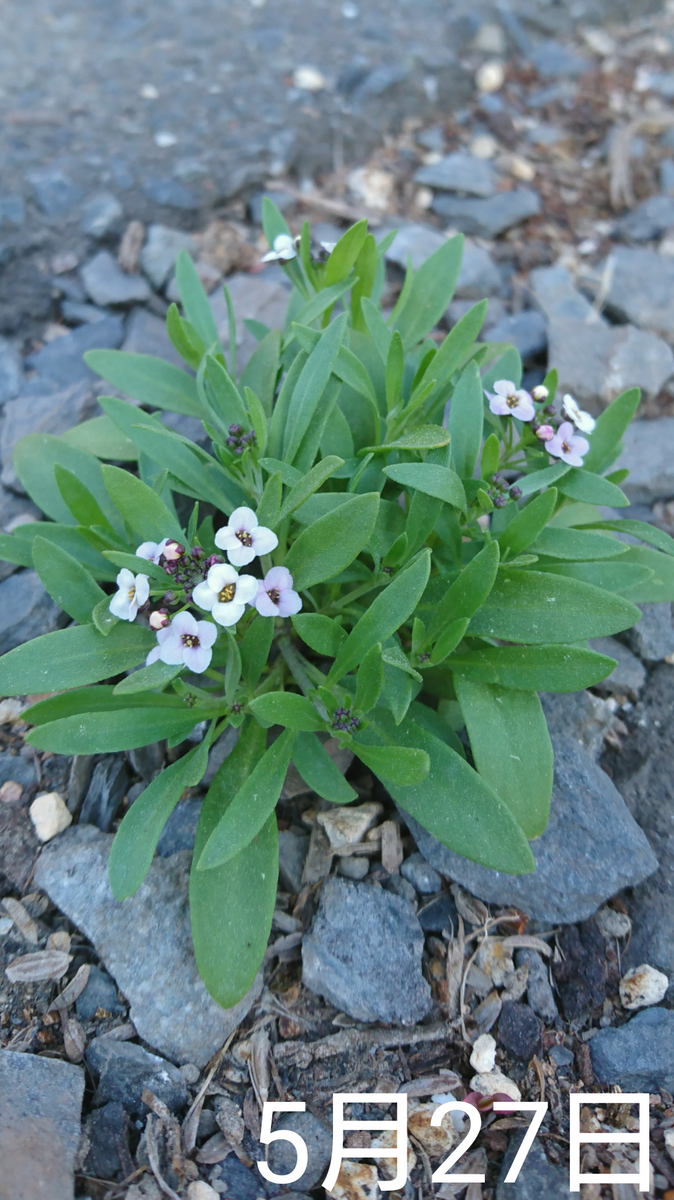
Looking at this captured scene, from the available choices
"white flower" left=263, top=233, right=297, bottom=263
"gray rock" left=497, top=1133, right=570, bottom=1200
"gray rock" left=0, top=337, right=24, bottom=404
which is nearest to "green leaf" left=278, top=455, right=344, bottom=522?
"white flower" left=263, top=233, right=297, bottom=263

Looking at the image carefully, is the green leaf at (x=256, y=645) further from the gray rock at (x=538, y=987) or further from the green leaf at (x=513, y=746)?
the gray rock at (x=538, y=987)

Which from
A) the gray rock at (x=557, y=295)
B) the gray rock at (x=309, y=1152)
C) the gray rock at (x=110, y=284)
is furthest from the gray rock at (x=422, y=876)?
the gray rock at (x=110, y=284)

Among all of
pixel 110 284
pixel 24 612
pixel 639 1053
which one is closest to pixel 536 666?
pixel 639 1053

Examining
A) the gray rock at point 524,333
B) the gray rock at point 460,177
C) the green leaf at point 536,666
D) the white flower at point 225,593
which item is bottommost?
the green leaf at point 536,666

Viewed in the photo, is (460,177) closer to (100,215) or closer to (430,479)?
(100,215)

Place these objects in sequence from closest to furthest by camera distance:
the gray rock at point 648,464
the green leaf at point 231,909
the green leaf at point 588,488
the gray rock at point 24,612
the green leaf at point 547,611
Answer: the green leaf at point 231,909 < the green leaf at point 547,611 < the green leaf at point 588,488 < the gray rock at point 24,612 < the gray rock at point 648,464

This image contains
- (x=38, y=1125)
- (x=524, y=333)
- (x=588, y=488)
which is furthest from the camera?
(x=524, y=333)

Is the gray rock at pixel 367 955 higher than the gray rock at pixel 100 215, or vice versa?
the gray rock at pixel 100 215
